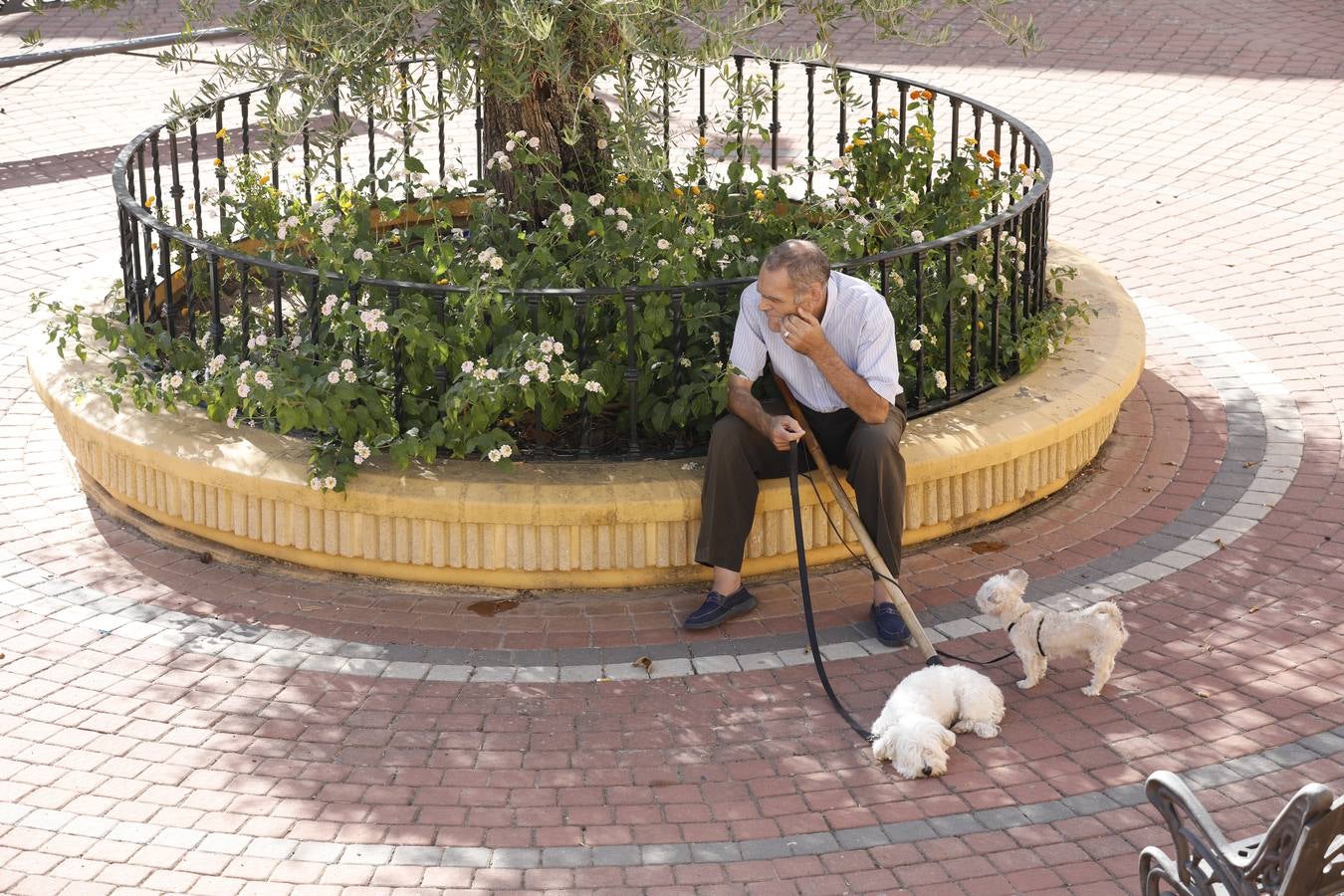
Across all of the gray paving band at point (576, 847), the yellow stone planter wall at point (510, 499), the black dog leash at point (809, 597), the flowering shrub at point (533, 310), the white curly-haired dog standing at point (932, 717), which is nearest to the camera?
the gray paving band at point (576, 847)

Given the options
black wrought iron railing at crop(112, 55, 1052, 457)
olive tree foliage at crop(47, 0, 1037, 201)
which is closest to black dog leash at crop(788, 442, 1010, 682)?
black wrought iron railing at crop(112, 55, 1052, 457)

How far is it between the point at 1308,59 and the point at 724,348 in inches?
356

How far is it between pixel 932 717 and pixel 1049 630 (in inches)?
21.3

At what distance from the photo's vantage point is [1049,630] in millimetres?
5332

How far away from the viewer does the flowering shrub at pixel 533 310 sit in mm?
6129

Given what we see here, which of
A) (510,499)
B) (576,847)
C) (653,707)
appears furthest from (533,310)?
(576,847)

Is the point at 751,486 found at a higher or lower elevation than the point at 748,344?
lower

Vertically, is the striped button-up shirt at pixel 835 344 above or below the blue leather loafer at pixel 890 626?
above

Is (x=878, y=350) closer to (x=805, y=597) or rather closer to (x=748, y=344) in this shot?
(x=748, y=344)

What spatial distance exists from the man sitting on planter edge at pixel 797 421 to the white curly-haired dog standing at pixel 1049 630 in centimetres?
47

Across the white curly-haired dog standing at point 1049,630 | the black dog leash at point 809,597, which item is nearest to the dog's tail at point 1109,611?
the white curly-haired dog standing at point 1049,630

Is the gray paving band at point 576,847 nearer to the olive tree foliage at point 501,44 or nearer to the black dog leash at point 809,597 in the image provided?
the black dog leash at point 809,597

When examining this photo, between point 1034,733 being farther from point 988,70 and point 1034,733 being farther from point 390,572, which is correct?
point 988,70

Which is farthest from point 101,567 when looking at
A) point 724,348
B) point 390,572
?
point 724,348
